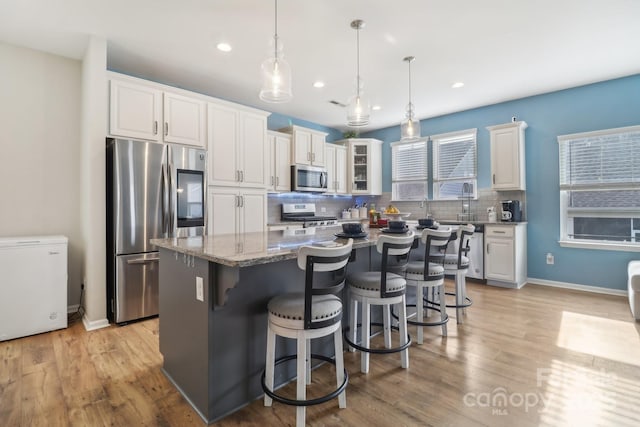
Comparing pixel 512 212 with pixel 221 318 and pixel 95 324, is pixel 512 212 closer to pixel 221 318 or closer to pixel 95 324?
pixel 221 318

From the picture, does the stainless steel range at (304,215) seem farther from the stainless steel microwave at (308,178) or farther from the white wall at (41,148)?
the white wall at (41,148)

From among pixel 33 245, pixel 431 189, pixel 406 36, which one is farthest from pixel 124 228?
pixel 431 189

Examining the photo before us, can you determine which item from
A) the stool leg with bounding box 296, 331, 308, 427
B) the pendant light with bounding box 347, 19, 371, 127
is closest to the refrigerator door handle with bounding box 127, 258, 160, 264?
the stool leg with bounding box 296, 331, 308, 427

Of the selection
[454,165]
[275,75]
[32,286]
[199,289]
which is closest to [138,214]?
[32,286]

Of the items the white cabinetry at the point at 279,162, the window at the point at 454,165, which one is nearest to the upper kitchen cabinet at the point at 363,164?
the window at the point at 454,165

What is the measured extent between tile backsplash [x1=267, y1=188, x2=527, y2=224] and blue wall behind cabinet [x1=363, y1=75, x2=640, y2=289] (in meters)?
0.22

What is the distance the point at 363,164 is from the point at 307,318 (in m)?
5.20

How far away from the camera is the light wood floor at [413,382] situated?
66.1 inches

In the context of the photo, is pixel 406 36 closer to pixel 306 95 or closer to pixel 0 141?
pixel 306 95

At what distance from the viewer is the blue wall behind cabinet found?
4.01m

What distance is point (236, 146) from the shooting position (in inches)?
162

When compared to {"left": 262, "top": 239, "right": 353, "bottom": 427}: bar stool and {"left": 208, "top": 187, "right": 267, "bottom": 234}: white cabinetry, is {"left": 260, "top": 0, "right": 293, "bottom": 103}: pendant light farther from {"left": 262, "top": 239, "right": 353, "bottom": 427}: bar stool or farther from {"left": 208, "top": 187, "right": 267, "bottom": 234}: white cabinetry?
{"left": 208, "top": 187, "right": 267, "bottom": 234}: white cabinetry

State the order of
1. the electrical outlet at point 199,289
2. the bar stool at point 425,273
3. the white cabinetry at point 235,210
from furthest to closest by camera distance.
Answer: the white cabinetry at point 235,210 < the bar stool at point 425,273 < the electrical outlet at point 199,289

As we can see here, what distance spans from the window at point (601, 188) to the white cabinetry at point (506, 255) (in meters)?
0.60
